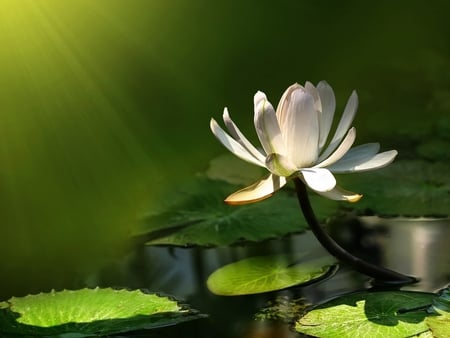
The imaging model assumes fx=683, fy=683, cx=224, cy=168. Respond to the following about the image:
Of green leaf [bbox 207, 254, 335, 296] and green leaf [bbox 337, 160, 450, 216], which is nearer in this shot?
green leaf [bbox 207, 254, 335, 296]

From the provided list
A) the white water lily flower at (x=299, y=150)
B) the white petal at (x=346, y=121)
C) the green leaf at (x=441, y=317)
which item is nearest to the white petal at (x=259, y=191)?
the white water lily flower at (x=299, y=150)

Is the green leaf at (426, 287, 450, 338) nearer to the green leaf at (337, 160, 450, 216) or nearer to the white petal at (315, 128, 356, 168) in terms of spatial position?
the white petal at (315, 128, 356, 168)

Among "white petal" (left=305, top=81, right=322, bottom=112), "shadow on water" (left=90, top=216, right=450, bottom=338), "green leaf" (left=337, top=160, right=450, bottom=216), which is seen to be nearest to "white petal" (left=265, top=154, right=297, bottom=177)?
"white petal" (left=305, top=81, right=322, bottom=112)

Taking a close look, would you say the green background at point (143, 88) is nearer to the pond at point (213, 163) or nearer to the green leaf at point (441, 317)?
the pond at point (213, 163)

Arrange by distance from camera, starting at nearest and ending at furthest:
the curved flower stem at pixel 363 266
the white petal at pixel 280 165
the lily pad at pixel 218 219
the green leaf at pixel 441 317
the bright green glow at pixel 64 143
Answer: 1. the green leaf at pixel 441 317
2. the white petal at pixel 280 165
3. the curved flower stem at pixel 363 266
4. the lily pad at pixel 218 219
5. the bright green glow at pixel 64 143

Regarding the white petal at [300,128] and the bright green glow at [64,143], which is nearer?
the white petal at [300,128]

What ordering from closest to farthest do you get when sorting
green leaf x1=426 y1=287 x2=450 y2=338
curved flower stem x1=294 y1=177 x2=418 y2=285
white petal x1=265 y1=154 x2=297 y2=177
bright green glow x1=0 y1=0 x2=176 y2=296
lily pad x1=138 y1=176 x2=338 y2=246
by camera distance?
green leaf x1=426 y1=287 x2=450 y2=338, white petal x1=265 y1=154 x2=297 y2=177, curved flower stem x1=294 y1=177 x2=418 y2=285, lily pad x1=138 y1=176 x2=338 y2=246, bright green glow x1=0 y1=0 x2=176 y2=296
